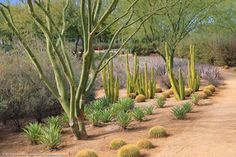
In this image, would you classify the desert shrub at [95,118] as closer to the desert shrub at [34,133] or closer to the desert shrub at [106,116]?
the desert shrub at [106,116]

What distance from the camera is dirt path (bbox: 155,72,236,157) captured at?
665 centimetres

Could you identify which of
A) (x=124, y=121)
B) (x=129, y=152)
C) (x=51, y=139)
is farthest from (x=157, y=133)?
(x=51, y=139)

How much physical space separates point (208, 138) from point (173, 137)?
0.66 metres

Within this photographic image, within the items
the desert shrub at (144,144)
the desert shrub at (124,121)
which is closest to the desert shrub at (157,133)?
the desert shrub at (144,144)

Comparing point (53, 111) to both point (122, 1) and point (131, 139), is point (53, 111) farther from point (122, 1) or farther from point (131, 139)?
point (122, 1)

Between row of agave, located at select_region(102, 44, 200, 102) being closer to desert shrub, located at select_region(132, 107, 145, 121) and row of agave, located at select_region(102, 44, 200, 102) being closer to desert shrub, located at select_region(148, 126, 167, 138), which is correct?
desert shrub, located at select_region(132, 107, 145, 121)

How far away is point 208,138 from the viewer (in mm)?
7473

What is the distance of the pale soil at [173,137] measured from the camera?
6.85m

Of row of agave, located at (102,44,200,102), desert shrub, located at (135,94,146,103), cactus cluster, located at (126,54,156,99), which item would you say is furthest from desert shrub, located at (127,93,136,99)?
desert shrub, located at (135,94,146,103)

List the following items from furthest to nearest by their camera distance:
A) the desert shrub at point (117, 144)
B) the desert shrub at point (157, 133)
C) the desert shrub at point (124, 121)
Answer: the desert shrub at point (124, 121) < the desert shrub at point (157, 133) < the desert shrub at point (117, 144)

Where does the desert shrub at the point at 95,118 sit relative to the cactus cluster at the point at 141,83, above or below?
below

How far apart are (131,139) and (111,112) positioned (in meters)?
2.25

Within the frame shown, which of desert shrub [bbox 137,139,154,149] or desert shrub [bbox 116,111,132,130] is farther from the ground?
desert shrub [bbox 116,111,132,130]

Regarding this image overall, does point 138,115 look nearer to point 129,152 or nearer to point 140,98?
point 129,152
